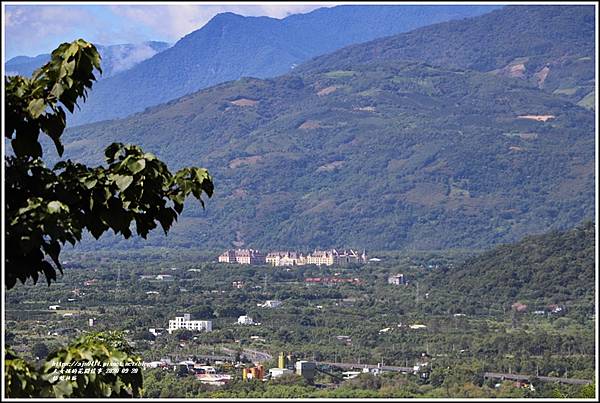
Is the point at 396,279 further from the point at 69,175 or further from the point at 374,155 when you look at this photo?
the point at 69,175

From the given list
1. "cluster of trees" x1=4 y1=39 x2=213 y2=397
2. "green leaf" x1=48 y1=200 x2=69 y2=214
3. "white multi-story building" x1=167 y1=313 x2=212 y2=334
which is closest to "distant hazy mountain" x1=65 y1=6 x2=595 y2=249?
"white multi-story building" x1=167 y1=313 x2=212 y2=334

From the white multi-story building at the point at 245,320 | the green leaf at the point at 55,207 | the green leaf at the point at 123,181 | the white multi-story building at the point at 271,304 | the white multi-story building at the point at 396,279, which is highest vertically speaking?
the green leaf at the point at 123,181

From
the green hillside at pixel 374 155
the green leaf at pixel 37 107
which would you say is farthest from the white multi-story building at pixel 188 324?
the green hillside at pixel 374 155

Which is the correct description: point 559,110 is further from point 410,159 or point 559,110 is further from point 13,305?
point 13,305

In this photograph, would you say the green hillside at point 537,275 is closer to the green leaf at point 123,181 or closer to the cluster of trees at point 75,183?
the cluster of trees at point 75,183

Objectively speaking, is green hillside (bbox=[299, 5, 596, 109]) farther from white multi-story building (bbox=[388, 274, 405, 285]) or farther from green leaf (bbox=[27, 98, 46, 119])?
green leaf (bbox=[27, 98, 46, 119])

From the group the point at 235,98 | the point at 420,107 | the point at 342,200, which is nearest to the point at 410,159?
the point at 342,200
